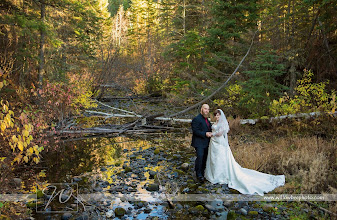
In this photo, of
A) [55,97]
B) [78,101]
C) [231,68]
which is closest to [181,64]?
[231,68]

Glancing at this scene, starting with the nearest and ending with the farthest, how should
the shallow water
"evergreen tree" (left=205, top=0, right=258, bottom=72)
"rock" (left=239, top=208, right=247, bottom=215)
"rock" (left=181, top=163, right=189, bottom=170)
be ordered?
"rock" (left=239, top=208, right=247, bottom=215)
the shallow water
"rock" (left=181, top=163, right=189, bottom=170)
"evergreen tree" (left=205, top=0, right=258, bottom=72)

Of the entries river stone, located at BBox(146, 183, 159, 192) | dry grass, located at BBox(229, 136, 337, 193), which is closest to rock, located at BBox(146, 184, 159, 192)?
river stone, located at BBox(146, 183, 159, 192)

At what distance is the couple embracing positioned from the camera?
6.10m

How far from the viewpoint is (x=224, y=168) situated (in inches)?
258

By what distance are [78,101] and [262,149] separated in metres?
9.55

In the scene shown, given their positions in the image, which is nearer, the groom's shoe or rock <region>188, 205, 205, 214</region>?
rock <region>188, 205, 205, 214</region>

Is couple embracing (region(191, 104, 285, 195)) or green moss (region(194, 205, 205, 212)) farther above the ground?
couple embracing (region(191, 104, 285, 195))

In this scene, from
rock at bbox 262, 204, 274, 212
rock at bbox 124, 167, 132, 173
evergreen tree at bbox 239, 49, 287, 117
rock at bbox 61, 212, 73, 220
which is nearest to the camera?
rock at bbox 61, 212, 73, 220

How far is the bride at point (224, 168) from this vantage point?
6.20 metres

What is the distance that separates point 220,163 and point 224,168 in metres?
0.17

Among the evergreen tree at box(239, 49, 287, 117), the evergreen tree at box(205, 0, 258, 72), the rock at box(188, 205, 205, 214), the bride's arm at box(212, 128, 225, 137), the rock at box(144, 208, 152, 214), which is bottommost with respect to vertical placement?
the rock at box(144, 208, 152, 214)

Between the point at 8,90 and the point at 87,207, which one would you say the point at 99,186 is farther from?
the point at 8,90

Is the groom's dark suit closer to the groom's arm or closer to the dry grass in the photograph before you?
the groom's arm

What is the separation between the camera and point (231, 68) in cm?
1457
